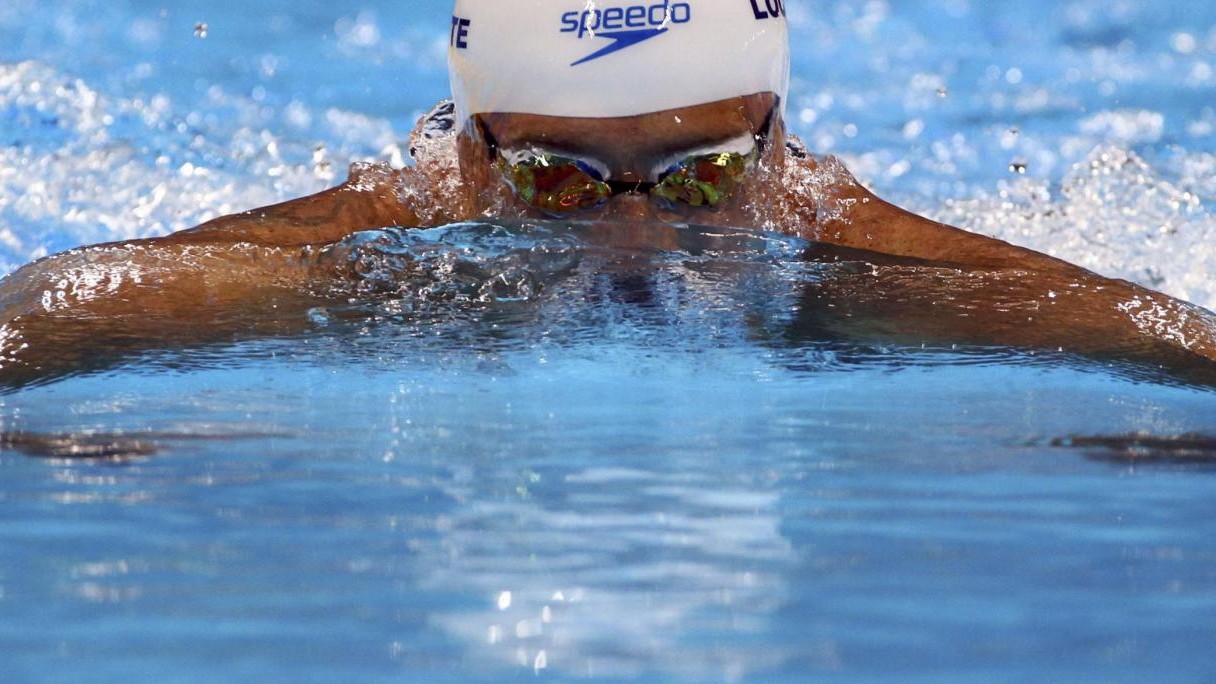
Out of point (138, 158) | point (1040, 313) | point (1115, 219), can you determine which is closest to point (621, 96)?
point (1040, 313)

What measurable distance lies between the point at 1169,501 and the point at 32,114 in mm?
4560

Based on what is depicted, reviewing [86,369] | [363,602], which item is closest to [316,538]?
[363,602]

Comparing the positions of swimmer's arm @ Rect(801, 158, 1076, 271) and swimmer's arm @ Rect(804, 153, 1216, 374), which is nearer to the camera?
swimmer's arm @ Rect(804, 153, 1216, 374)

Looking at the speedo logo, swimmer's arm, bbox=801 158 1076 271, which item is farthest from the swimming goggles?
swimmer's arm, bbox=801 158 1076 271

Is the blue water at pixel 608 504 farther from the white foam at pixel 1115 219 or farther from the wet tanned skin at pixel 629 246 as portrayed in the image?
Answer: the white foam at pixel 1115 219

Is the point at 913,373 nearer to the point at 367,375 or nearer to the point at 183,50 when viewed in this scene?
the point at 367,375

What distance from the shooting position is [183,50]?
5484 millimetres

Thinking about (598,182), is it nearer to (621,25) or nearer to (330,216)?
(621,25)

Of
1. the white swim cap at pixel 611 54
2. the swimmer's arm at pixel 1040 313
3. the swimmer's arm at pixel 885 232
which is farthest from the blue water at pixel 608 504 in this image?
the swimmer's arm at pixel 885 232

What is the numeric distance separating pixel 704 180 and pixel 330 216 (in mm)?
630

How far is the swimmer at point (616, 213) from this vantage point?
1651mm

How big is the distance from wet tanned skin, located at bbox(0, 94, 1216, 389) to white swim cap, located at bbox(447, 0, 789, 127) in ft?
0.09

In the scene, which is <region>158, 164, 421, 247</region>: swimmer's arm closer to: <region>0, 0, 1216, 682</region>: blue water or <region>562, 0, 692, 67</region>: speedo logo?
<region>562, 0, 692, 67</region>: speedo logo

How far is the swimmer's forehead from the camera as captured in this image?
7.27 ft
